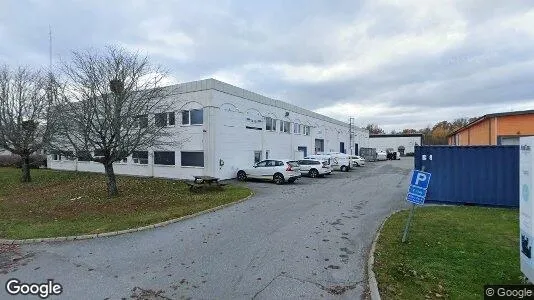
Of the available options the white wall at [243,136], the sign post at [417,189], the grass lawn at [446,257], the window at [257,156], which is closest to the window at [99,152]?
the white wall at [243,136]

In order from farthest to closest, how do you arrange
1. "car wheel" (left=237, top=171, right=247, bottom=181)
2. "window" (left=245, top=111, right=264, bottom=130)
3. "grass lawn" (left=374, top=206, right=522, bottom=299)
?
1. "window" (left=245, top=111, right=264, bottom=130)
2. "car wheel" (left=237, top=171, right=247, bottom=181)
3. "grass lawn" (left=374, top=206, right=522, bottom=299)

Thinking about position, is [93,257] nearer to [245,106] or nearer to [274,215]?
[274,215]

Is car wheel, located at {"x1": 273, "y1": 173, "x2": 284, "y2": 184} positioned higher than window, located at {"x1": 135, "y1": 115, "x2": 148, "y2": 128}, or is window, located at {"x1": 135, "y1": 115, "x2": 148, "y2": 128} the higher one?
window, located at {"x1": 135, "y1": 115, "x2": 148, "y2": 128}

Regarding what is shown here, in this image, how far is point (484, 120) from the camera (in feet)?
65.1

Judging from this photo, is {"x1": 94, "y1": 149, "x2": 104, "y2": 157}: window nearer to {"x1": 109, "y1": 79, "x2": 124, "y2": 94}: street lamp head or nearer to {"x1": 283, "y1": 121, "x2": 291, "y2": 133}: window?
{"x1": 109, "y1": 79, "x2": 124, "y2": 94}: street lamp head

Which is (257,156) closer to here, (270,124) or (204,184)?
(270,124)

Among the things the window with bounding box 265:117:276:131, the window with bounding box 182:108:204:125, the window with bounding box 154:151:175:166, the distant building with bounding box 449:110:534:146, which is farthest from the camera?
the window with bounding box 265:117:276:131

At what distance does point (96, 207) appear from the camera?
12.1 m

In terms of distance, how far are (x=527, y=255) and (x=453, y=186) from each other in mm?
8710

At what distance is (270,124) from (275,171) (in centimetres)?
804

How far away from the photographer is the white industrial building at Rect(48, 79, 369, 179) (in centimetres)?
2031

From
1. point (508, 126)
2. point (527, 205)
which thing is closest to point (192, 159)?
point (508, 126)

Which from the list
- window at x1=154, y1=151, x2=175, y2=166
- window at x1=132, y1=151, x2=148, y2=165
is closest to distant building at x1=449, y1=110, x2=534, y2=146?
window at x1=154, y1=151, x2=175, y2=166

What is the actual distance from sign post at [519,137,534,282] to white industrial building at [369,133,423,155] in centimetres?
7159
